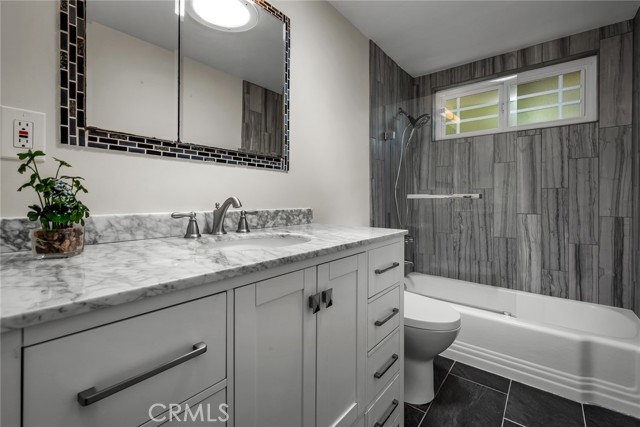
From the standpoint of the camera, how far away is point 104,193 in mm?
955

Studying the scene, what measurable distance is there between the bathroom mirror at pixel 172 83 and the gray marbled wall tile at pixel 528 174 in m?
2.07

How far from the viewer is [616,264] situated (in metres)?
2.15

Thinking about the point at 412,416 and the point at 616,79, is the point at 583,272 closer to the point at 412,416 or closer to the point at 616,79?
the point at 616,79

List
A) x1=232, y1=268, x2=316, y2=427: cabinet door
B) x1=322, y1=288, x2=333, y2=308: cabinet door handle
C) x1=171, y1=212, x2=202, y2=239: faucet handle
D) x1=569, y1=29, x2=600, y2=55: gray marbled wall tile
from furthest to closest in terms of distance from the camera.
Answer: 1. x1=569, y1=29, x2=600, y2=55: gray marbled wall tile
2. x1=171, y1=212, x2=202, y2=239: faucet handle
3. x1=322, y1=288, x2=333, y2=308: cabinet door handle
4. x1=232, y1=268, x2=316, y2=427: cabinet door

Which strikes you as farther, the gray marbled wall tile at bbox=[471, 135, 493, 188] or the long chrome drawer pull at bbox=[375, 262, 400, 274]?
the gray marbled wall tile at bbox=[471, 135, 493, 188]

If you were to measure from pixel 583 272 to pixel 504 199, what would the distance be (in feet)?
2.59

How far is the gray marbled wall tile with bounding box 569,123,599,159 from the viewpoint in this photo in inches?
86.9

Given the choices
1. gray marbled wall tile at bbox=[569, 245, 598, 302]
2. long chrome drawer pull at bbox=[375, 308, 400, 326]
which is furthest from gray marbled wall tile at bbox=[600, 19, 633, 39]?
long chrome drawer pull at bbox=[375, 308, 400, 326]

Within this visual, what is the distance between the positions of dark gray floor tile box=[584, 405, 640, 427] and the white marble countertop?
1709 mm

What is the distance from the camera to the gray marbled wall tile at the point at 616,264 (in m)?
2.10

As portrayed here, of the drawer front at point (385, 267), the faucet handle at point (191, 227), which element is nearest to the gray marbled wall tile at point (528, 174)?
the drawer front at point (385, 267)

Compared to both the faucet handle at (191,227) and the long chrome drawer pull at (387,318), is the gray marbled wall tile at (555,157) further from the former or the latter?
the faucet handle at (191,227)

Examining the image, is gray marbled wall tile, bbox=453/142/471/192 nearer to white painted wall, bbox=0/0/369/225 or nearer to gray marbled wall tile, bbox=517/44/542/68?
gray marbled wall tile, bbox=517/44/542/68

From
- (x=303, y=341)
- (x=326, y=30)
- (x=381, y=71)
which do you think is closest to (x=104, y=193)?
(x=303, y=341)
